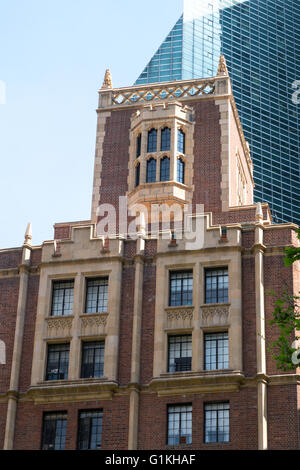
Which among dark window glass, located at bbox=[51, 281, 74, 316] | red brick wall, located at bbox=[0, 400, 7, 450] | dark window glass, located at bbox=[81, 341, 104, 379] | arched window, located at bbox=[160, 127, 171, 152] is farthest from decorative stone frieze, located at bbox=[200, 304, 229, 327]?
arched window, located at bbox=[160, 127, 171, 152]

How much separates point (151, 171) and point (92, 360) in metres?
14.3

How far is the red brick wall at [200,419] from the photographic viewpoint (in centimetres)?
5125

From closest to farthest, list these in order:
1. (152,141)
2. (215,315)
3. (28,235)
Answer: (215,315)
(28,235)
(152,141)

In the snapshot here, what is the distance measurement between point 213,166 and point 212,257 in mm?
9708

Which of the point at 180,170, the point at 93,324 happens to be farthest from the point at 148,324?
the point at 180,170

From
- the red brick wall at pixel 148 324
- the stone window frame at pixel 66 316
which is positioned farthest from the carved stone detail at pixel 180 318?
the stone window frame at pixel 66 316

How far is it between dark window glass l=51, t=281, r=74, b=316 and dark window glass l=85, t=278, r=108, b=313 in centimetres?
93

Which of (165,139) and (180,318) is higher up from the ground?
(165,139)

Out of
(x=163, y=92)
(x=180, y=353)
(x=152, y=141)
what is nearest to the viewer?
(x=180, y=353)

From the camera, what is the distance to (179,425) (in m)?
52.6

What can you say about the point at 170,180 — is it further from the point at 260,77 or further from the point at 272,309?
the point at 260,77

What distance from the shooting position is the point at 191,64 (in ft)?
563

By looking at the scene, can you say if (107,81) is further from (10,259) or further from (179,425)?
(179,425)

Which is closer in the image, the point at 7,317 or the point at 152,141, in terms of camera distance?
the point at 7,317
